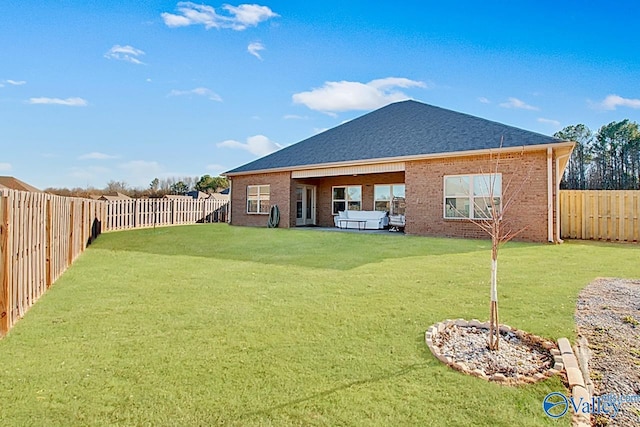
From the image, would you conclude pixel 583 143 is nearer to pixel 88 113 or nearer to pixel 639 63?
pixel 639 63

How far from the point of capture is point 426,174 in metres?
13.3

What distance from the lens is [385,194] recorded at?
17.0m

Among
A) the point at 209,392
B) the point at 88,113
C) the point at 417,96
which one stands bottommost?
the point at 209,392

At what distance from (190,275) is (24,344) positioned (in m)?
3.20

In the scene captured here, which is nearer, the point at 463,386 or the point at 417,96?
the point at 463,386

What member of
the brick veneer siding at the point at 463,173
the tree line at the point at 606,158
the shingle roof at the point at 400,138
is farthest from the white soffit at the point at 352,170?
the tree line at the point at 606,158

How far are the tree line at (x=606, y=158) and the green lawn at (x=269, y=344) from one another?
37291mm

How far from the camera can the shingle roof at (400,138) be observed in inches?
492

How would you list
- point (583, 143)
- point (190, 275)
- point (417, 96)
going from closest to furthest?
1. point (190, 275)
2. point (417, 96)
3. point (583, 143)

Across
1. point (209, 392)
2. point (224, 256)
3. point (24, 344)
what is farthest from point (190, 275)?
point (209, 392)

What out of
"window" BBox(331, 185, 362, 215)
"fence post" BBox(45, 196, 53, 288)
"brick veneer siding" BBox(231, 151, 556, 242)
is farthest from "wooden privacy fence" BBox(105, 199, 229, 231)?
"fence post" BBox(45, 196, 53, 288)

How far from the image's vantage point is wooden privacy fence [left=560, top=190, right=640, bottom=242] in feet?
38.5

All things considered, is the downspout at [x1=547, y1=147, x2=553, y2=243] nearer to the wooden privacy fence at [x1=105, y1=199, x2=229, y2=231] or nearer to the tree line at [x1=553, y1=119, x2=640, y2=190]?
the wooden privacy fence at [x1=105, y1=199, x2=229, y2=231]

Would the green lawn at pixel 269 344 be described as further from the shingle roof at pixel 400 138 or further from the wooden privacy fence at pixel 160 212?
the wooden privacy fence at pixel 160 212
